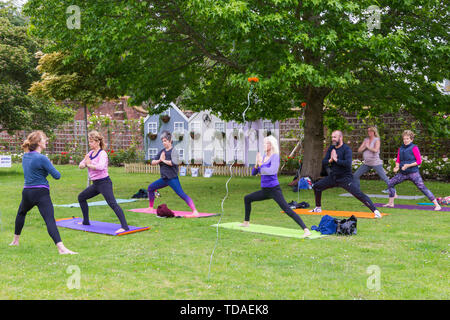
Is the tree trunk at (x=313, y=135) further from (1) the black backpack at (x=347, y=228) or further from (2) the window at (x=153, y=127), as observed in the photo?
(2) the window at (x=153, y=127)

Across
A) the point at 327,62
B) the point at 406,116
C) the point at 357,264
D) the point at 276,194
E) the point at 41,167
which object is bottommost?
the point at 357,264

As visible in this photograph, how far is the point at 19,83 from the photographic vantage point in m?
22.6

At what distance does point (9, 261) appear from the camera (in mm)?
6504

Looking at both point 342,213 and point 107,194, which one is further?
point 342,213

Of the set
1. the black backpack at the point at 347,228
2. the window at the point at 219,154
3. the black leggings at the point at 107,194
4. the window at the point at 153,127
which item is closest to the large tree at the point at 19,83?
the window at the point at 153,127

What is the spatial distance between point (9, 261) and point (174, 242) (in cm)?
240


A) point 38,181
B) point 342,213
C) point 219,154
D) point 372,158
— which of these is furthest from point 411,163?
point 219,154

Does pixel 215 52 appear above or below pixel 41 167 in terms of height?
above

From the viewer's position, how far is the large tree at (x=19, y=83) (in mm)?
21344

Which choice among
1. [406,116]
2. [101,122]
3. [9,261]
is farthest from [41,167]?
[101,122]

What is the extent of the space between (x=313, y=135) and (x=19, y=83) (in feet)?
45.8

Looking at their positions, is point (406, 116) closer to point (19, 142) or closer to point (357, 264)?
point (357, 264)

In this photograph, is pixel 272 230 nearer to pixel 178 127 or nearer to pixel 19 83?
Result: pixel 178 127

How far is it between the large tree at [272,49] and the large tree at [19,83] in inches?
307
